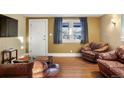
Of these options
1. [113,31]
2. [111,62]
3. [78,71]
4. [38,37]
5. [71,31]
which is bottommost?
[78,71]

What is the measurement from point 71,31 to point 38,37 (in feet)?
5.28

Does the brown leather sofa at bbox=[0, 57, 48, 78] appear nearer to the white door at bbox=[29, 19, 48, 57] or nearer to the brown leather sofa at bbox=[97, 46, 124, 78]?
the brown leather sofa at bbox=[97, 46, 124, 78]

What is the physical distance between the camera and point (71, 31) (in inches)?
287

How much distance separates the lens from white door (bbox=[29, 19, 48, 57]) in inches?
289

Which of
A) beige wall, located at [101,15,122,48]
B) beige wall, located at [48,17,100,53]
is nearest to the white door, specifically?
beige wall, located at [48,17,100,53]

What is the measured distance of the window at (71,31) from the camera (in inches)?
282

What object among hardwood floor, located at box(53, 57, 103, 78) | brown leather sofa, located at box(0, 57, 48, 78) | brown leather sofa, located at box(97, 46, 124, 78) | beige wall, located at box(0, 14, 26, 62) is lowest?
hardwood floor, located at box(53, 57, 103, 78)

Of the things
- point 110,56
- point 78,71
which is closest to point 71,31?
point 78,71

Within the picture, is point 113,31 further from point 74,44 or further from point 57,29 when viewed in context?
point 57,29

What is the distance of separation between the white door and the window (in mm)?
843
